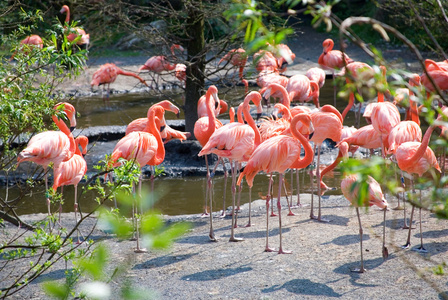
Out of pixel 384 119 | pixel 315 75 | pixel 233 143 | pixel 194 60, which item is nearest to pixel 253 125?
pixel 233 143

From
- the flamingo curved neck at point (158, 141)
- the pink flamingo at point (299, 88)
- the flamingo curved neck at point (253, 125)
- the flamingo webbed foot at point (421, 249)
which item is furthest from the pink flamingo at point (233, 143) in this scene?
the pink flamingo at point (299, 88)

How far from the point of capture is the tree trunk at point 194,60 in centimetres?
698

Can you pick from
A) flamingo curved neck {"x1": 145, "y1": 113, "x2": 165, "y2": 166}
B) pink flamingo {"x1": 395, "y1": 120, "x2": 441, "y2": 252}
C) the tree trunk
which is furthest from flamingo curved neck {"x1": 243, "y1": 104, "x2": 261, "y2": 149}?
the tree trunk

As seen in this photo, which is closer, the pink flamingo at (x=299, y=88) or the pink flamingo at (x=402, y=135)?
the pink flamingo at (x=402, y=135)

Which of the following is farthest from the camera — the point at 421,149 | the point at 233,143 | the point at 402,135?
the point at 402,135

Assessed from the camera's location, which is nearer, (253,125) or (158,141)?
(253,125)

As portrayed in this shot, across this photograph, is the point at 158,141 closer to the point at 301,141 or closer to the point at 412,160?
the point at 301,141

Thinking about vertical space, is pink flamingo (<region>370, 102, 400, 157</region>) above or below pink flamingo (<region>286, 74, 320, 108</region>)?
below

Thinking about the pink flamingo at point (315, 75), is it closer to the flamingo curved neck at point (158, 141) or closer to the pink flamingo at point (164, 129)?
the pink flamingo at point (164, 129)

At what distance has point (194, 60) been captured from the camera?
750cm

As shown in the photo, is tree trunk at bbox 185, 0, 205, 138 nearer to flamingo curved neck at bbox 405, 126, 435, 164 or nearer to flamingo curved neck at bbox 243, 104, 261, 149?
flamingo curved neck at bbox 243, 104, 261, 149

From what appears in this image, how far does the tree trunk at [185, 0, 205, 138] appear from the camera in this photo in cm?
698

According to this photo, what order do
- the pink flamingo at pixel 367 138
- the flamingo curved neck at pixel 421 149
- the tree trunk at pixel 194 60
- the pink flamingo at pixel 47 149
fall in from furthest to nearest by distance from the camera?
the tree trunk at pixel 194 60 < the pink flamingo at pixel 367 138 < the pink flamingo at pixel 47 149 < the flamingo curved neck at pixel 421 149

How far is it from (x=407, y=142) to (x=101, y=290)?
3991mm
